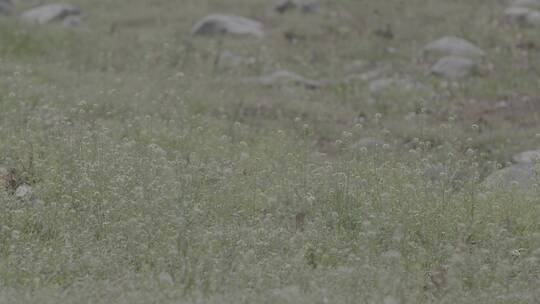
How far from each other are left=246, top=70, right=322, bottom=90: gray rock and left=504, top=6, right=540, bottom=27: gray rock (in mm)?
5868

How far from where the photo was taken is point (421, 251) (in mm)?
10117

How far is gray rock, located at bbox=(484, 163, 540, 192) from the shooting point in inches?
480

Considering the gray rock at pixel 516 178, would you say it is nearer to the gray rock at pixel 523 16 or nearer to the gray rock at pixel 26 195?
the gray rock at pixel 26 195

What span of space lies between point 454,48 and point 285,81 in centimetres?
405

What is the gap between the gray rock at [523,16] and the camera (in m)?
23.7

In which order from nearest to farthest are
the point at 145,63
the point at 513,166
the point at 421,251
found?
the point at 421,251
the point at 513,166
the point at 145,63

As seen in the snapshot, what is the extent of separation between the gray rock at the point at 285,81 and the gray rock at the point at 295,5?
522 centimetres

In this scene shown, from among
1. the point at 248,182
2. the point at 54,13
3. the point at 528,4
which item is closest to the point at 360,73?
the point at 528,4

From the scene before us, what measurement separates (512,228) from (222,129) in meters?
6.04

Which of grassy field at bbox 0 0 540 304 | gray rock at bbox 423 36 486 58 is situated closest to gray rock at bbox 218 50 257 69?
grassy field at bbox 0 0 540 304

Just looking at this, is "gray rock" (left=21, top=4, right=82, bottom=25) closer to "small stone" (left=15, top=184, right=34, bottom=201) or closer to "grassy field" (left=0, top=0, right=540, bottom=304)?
"grassy field" (left=0, top=0, right=540, bottom=304)

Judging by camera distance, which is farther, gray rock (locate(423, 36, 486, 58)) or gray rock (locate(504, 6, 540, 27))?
gray rock (locate(504, 6, 540, 27))

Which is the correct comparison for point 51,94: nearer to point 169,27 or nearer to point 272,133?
point 272,133

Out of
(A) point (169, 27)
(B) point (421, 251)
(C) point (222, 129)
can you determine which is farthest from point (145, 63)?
(B) point (421, 251)
